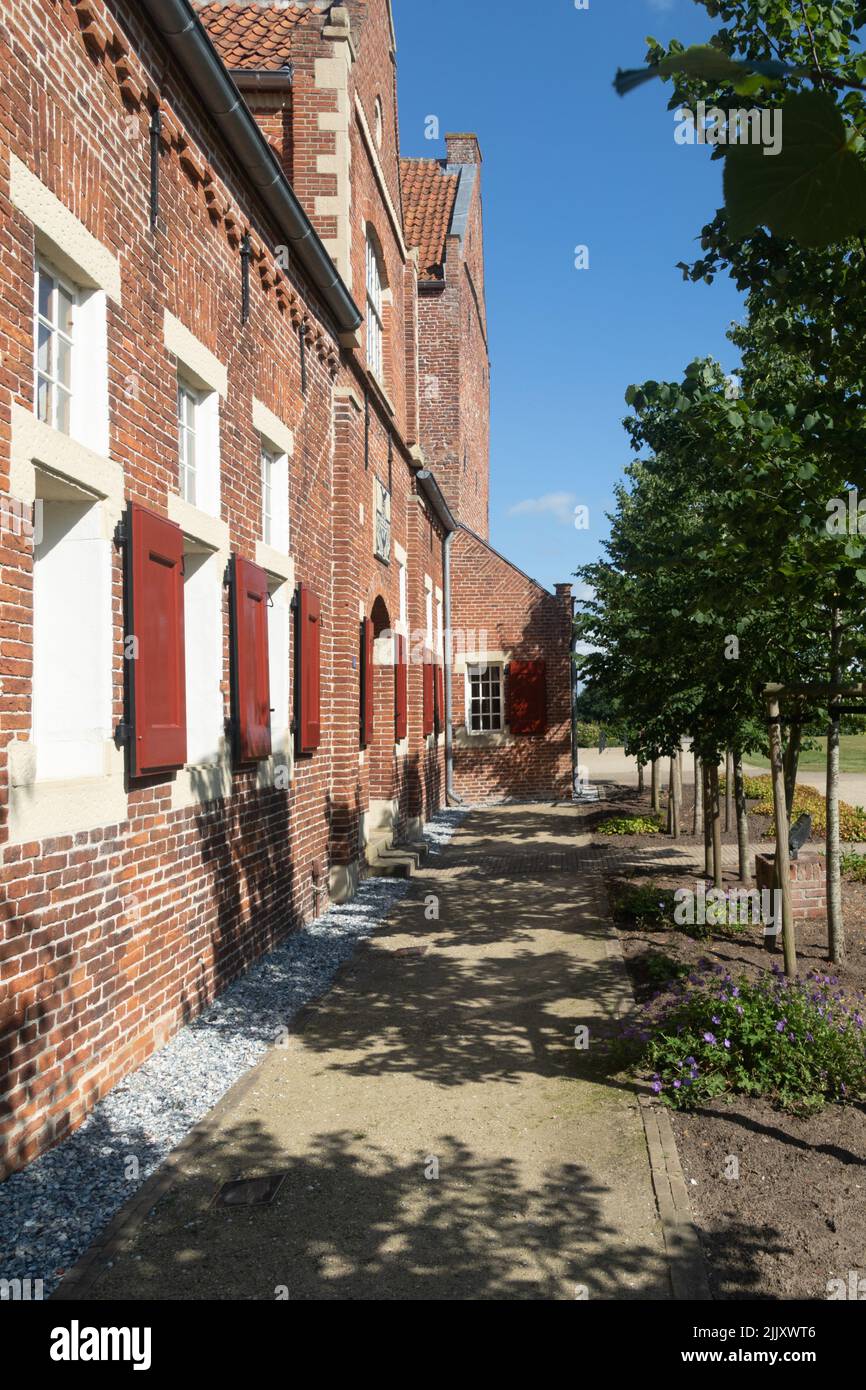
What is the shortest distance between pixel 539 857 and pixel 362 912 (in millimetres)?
4385

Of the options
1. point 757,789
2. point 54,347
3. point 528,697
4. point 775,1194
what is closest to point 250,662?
point 54,347

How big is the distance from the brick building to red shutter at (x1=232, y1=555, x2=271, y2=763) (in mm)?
32

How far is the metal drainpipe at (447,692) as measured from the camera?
72.0ft

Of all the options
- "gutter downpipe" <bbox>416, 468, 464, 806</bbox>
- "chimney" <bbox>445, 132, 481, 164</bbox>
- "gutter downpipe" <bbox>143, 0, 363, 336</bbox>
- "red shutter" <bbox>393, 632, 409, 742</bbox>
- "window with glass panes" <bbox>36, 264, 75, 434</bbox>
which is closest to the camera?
"window with glass panes" <bbox>36, 264, 75, 434</bbox>

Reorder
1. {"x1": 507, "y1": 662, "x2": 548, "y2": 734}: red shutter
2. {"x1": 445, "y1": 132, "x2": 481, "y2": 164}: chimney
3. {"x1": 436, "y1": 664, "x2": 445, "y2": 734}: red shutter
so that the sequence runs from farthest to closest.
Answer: {"x1": 445, "y1": 132, "x2": 481, "y2": 164}: chimney
{"x1": 507, "y1": 662, "x2": 548, "y2": 734}: red shutter
{"x1": 436, "y1": 664, "x2": 445, "y2": 734}: red shutter

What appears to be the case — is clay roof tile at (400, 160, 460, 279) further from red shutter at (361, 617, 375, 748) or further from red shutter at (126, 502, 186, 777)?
red shutter at (126, 502, 186, 777)

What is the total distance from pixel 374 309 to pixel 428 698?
286 inches

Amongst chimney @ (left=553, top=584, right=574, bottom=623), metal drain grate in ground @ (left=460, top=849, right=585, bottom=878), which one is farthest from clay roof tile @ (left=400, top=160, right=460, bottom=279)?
metal drain grate in ground @ (left=460, top=849, right=585, bottom=878)

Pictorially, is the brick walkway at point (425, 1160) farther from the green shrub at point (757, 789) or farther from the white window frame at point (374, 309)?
the green shrub at point (757, 789)

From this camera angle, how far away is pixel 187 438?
275 inches

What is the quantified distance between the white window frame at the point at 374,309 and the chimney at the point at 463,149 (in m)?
13.8

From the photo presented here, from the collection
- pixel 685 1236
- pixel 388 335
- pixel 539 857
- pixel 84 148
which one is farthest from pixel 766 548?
pixel 388 335

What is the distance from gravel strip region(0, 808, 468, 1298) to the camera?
12.5ft

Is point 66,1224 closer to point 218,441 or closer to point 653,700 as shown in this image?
point 218,441
